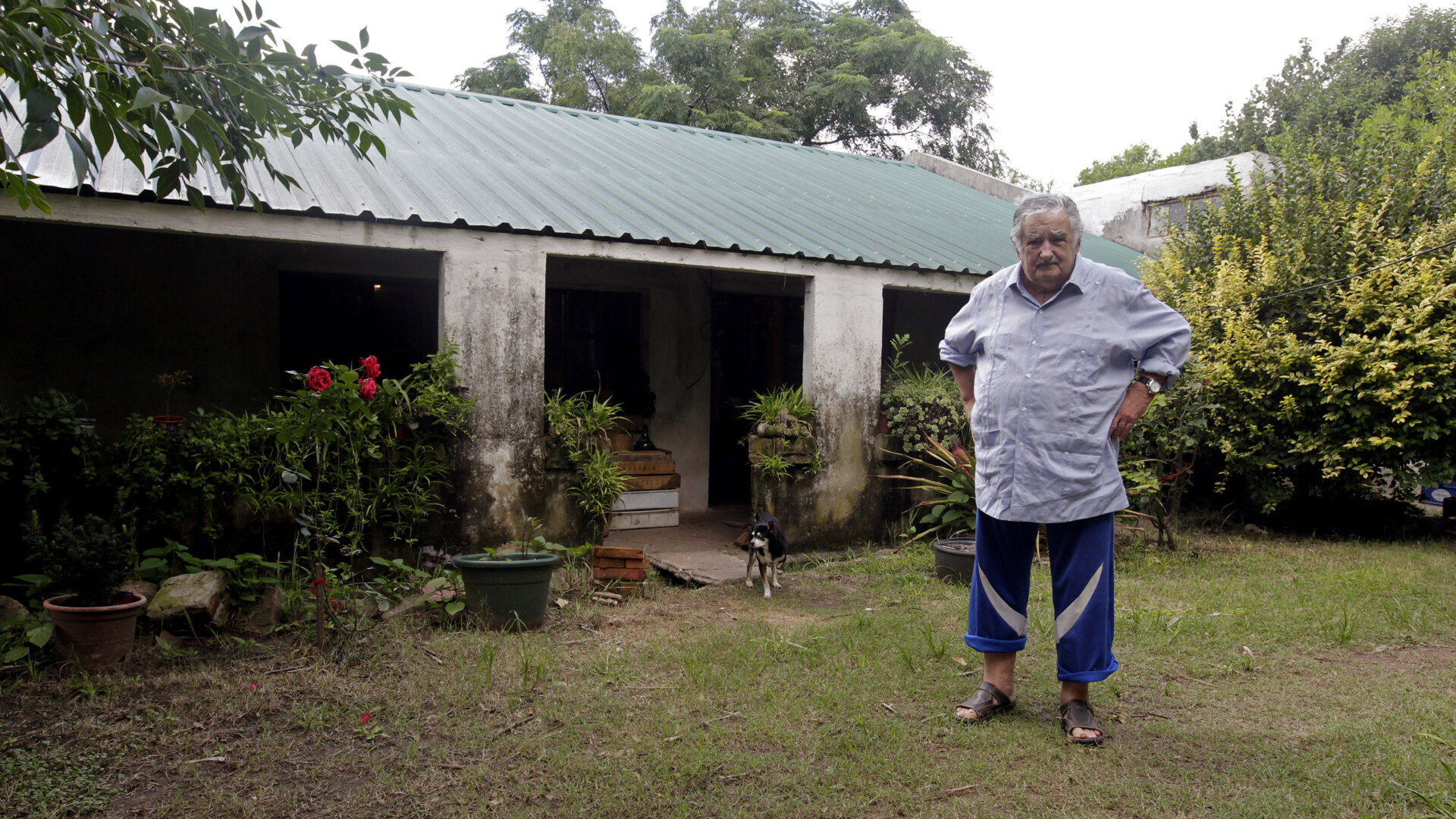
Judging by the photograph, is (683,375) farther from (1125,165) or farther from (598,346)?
(1125,165)

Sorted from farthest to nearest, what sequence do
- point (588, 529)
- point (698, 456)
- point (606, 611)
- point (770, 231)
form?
point (698, 456) → point (770, 231) → point (588, 529) → point (606, 611)

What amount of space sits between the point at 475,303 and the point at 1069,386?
4076 mm

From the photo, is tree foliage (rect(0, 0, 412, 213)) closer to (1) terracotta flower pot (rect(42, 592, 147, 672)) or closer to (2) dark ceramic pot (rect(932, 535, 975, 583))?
(1) terracotta flower pot (rect(42, 592, 147, 672))

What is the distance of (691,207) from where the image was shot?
25.9 feet

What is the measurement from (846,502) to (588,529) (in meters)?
2.24

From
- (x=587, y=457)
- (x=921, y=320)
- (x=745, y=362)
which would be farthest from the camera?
(x=921, y=320)

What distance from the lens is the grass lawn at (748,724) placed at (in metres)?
2.95

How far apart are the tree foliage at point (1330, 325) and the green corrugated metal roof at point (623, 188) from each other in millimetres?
1990

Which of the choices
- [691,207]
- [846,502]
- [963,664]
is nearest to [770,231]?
[691,207]

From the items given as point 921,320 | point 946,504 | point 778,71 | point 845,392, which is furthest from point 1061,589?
point 778,71

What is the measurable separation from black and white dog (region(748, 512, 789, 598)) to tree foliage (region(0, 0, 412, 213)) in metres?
3.41

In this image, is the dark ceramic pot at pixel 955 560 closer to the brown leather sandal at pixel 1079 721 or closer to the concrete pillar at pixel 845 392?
the concrete pillar at pixel 845 392

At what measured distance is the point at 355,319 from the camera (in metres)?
8.16

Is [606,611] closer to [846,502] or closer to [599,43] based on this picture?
[846,502]
